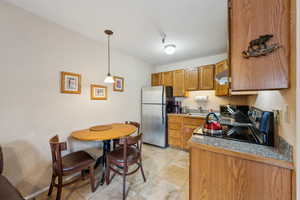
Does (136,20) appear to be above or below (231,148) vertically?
above

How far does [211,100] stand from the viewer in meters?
3.22

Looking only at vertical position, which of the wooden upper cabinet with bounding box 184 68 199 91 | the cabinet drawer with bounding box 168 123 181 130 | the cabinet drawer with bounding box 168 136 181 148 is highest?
the wooden upper cabinet with bounding box 184 68 199 91

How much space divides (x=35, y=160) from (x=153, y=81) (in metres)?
3.22

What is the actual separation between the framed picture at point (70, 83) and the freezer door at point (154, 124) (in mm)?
1810

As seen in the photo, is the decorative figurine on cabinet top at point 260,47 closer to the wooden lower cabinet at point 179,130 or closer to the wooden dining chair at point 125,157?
the wooden dining chair at point 125,157

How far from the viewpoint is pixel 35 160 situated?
1.62 m

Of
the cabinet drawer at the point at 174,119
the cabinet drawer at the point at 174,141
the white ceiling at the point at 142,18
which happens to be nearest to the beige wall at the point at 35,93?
the white ceiling at the point at 142,18

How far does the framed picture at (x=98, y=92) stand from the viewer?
231 centimetres

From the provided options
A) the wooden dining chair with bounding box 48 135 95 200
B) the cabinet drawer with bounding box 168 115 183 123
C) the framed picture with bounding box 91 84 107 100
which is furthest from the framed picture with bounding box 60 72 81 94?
the cabinet drawer with bounding box 168 115 183 123

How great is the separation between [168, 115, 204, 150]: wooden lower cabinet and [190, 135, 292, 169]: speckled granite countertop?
171 centimetres

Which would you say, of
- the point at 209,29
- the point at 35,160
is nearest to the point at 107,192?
the point at 35,160

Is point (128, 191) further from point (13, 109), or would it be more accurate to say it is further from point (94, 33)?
point (94, 33)

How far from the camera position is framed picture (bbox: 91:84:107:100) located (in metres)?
2.31

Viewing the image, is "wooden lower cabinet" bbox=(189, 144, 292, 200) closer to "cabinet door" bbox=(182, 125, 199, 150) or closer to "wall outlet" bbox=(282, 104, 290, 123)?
"wall outlet" bbox=(282, 104, 290, 123)
